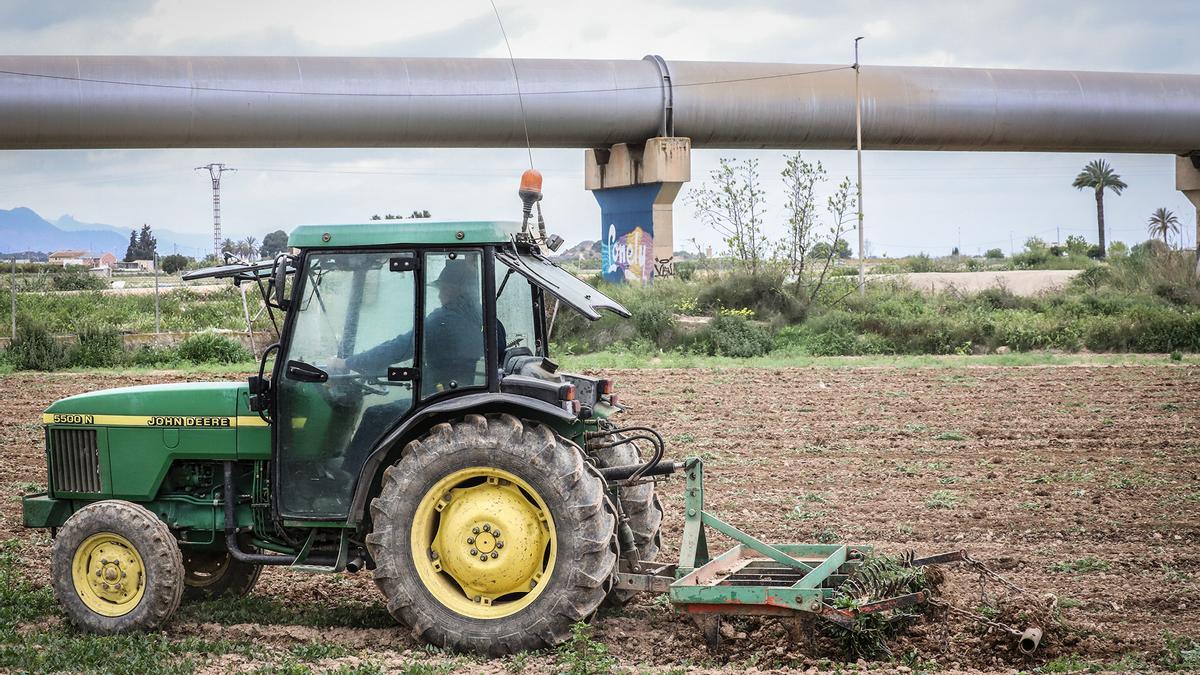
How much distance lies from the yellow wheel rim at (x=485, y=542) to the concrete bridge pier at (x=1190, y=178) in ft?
103

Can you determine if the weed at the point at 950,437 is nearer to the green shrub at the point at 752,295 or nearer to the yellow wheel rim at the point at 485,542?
the yellow wheel rim at the point at 485,542

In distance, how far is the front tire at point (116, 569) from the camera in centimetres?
654

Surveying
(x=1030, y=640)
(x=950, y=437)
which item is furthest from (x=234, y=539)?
(x=950, y=437)

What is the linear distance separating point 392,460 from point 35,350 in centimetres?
1834

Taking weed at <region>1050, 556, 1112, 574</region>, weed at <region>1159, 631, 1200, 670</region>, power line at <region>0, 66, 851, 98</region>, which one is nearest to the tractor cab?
weed at <region>1159, 631, 1200, 670</region>

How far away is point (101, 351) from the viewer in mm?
22844

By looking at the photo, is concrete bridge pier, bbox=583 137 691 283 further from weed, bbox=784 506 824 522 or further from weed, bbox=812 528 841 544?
weed, bbox=812 528 841 544

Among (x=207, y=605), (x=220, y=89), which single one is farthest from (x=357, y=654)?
(x=220, y=89)

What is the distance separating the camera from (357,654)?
619 centimetres

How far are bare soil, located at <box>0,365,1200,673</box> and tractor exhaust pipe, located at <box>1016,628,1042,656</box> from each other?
0.19ft

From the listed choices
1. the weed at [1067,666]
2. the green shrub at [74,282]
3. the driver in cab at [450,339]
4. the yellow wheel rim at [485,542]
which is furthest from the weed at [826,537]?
the green shrub at [74,282]

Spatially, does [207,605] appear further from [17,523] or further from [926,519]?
[926,519]

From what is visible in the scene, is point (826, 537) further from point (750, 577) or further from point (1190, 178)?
point (1190, 178)

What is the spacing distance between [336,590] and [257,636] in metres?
1.21
